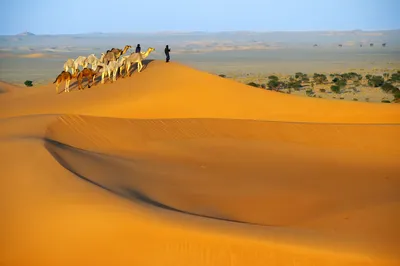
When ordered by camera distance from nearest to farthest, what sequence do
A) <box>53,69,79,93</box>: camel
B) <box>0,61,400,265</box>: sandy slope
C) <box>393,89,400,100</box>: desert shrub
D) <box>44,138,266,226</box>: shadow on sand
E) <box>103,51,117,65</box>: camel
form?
<box>0,61,400,265</box>: sandy slope, <box>44,138,266,226</box>: shadow on sand, <box>53,69,79,93</box>: camel, <box>103,51,117,65</box>: camel, <box>393,89,400,100</box>: desert shrub

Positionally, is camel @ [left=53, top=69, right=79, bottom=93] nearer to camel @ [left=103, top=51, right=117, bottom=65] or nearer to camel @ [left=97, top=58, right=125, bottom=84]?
camel @ [left=97, top=58, right=125, bottom=84]

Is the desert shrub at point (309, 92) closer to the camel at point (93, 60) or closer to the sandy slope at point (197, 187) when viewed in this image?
the sandy slope at point (197, 187)

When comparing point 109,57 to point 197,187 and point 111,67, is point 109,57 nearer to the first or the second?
point 111,67

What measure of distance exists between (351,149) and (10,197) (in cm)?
1028

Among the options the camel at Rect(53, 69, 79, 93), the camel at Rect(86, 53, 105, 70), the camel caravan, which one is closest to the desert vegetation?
the camel caravan

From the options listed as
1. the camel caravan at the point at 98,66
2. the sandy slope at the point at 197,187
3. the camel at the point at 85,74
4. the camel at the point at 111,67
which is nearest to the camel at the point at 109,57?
the camel caravan at the point at 98,66

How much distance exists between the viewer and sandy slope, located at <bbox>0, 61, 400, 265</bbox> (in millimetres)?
7137

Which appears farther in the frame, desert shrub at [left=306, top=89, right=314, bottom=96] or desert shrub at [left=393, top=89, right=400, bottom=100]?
desert shrub at [left=306, top=89, right=314, bottom=96]

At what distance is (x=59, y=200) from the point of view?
8367 mm

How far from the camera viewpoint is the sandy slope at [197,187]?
7137 millimetres

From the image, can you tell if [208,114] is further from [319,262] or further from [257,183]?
[319,262]

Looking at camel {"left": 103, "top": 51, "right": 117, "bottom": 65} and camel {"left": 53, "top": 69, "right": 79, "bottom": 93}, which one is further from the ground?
camel {"left": 103, "top": 51, "right": 117, "bottom": 65}

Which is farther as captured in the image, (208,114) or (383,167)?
(208,114)

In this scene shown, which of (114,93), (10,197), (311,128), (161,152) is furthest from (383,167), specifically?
(114,93)
